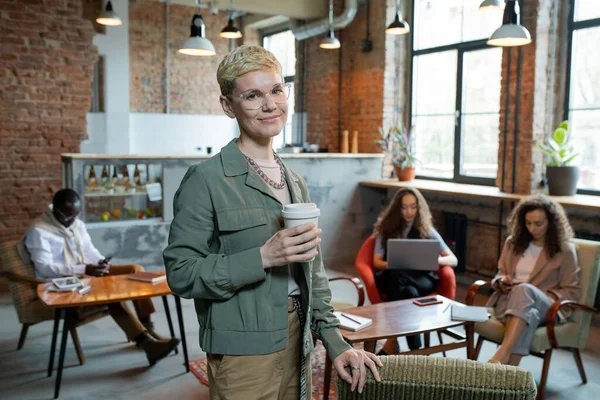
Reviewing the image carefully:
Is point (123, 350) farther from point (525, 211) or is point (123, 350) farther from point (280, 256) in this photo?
point (280, 256)

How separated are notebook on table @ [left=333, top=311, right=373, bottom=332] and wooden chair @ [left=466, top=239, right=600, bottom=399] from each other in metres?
0.79

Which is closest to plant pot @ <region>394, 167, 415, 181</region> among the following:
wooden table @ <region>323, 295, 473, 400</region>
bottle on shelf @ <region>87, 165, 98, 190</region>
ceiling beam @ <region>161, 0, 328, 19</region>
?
ceiling beam @ <region>161, 0, 328, 19</region>

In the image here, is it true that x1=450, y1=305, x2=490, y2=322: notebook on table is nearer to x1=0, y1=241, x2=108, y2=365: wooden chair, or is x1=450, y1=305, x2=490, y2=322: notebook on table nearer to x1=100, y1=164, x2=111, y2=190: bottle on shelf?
x1=0, y1=241, x2=108, y2=365: wooden chair

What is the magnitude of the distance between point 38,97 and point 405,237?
17.1 ft

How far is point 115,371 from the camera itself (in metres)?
3.93

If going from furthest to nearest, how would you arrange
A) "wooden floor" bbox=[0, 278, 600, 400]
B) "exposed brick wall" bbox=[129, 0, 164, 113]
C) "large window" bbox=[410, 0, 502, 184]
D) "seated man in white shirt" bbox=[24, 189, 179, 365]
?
"exposed brick wall" bbox=[129, 0, 164, 113]
"large window" bbox=[410, 0, 502, 184]
"seated man in white shirt" bbox=[24, 189, 179, 365]
"wooden floor" bbox=[0, 278, 600, 400]

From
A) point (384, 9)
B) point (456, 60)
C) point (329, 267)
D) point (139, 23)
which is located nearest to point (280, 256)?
point (329, 267)

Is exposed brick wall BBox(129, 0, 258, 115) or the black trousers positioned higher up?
exposed brick wall BBox(129, 0, 258, 115)

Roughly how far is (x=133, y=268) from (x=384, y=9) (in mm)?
5074

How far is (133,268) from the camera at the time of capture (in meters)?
4.42

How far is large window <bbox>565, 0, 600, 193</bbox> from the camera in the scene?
5715 mm

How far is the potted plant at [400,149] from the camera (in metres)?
7.49

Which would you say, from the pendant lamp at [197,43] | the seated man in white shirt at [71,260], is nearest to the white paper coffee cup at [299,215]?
the seated man in white shirt at [71,260]

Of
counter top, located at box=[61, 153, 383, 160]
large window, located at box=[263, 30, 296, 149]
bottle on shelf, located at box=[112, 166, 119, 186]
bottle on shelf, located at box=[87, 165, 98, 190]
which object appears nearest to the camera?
counter top, located at box=[61, 153, 383, 160]
